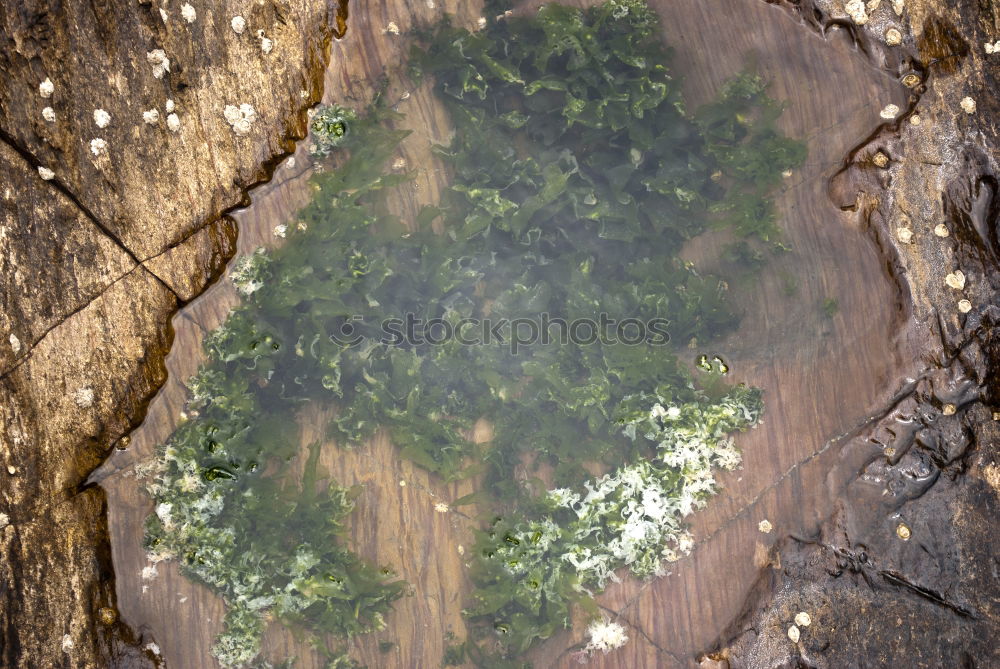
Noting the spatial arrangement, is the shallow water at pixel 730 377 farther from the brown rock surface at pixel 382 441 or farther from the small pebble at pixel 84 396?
the small pebble at pixel 84 396

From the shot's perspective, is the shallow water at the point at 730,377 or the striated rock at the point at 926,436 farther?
the shallow water at the point at 730,377

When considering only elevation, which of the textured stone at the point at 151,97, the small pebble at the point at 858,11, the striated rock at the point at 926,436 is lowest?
the striated rock at the point at 926,436

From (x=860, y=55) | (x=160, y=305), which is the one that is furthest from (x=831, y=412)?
(x=160, y=305)

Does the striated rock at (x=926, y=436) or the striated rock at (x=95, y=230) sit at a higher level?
the striated rock at (x=95, y=230)

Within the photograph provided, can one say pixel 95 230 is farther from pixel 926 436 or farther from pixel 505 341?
pixel 926 436

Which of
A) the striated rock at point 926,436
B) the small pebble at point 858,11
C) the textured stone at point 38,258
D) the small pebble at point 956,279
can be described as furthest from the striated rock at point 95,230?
the small pebble at point 956,279

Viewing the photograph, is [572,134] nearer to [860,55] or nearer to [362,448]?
[860,55]
